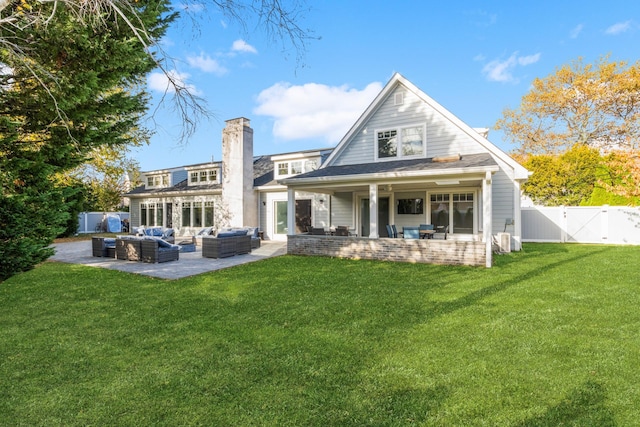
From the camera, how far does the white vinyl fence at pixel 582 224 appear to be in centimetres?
1603

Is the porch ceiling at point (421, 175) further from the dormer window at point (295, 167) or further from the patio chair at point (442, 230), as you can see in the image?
the dormer window at point (295, 167)

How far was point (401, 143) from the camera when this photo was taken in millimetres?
14664

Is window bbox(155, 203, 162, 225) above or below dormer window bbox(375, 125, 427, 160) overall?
below

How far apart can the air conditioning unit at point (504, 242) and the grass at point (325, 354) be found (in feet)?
15.6

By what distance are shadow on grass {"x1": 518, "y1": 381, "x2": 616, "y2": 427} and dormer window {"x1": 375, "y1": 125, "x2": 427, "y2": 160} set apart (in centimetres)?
1211

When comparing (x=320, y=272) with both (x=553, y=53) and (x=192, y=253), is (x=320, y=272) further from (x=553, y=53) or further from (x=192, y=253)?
(x=553, y=53)

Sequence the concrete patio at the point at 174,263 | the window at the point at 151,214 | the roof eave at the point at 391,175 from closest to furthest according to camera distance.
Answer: the concrete patio at the point at 174,263, the roof eave at the point at 391,175, the window at the point at 151,214

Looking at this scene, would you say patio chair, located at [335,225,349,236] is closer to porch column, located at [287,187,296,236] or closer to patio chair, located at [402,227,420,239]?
porch column, located at [287,187,296,236]

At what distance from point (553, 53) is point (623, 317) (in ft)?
84.5

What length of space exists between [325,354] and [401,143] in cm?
1224

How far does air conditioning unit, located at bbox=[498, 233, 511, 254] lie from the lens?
12.7 metres

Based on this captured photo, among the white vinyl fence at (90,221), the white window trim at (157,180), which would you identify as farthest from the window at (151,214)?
the white vinyl fence at (90,221)

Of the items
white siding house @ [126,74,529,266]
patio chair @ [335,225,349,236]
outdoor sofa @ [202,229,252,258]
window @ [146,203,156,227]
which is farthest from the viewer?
window @ [146,203,156,227]

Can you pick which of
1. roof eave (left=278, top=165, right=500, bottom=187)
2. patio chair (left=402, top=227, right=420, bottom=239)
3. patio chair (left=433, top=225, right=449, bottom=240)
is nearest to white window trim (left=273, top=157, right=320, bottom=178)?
roof eave (left=278, top=165, right=500, bottom=187)
